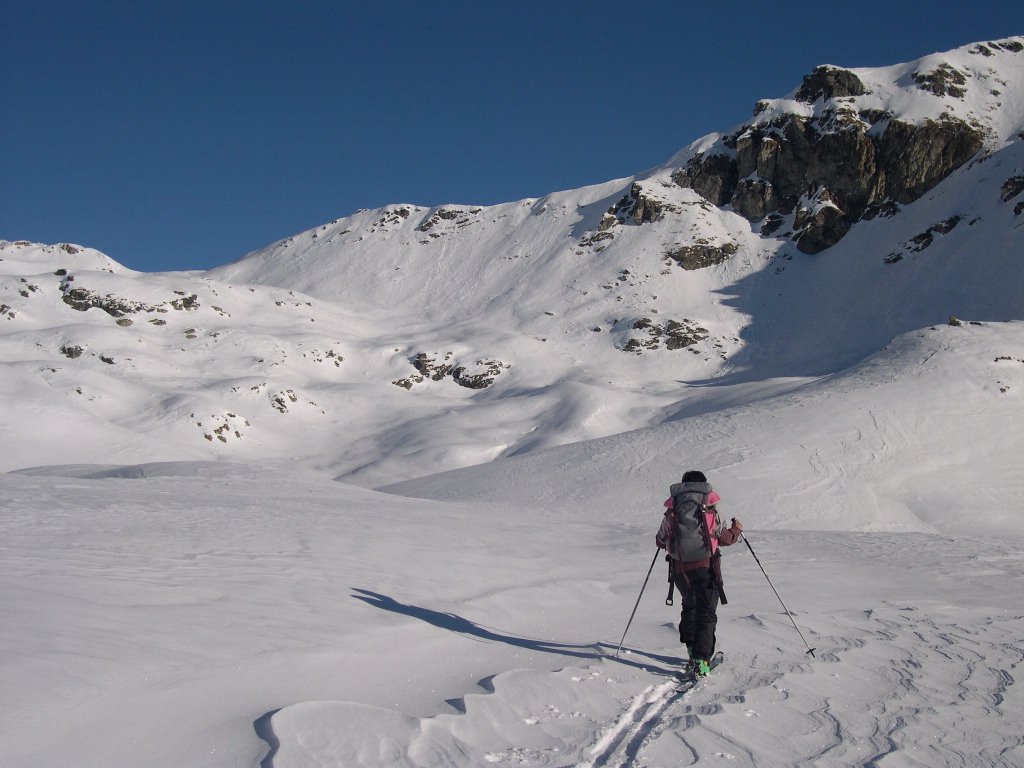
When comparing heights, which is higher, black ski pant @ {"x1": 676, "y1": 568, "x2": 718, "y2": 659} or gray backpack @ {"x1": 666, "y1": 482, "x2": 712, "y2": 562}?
gray backpack @ {"x1": 666, "y1": 482, "x2": 712, "y2": 562}

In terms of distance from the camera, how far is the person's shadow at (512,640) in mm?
6508

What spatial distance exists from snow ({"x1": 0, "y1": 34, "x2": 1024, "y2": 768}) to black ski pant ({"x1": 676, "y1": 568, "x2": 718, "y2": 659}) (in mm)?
357

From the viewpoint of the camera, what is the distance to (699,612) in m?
6.31

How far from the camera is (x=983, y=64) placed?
85.9 meters

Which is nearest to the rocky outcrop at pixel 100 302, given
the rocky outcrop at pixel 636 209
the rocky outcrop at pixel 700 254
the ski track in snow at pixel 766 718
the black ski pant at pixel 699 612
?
the rocky outcrop at pixel 636 209

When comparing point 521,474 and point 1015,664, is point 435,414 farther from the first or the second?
point 1015,664

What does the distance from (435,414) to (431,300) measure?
34050 millimetres

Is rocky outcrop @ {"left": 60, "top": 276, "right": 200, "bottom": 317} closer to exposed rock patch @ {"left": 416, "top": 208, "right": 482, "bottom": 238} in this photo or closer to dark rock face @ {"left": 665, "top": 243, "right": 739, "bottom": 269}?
exposed rock patch @ {"left": 416, "top": 208, "right": 482, "bottom": 238}

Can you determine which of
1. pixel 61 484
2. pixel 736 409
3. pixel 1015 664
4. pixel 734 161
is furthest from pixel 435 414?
pixel 734 161

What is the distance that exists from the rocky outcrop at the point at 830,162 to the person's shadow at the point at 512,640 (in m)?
76.8

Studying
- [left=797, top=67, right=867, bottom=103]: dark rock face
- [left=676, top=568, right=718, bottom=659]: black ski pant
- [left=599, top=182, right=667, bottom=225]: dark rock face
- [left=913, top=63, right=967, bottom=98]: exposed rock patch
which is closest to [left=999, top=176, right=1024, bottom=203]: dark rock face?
[left=913, top=63, right=967, bottom=98]: exposed rock patch

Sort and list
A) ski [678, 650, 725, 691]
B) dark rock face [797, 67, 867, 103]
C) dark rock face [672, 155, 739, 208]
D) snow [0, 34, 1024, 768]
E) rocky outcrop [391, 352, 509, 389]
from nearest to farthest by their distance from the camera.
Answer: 1. snow [0, 34, 1024, 768]
2. ski [678, 650, 725, 691]
3. rocky outcrop [391, 352, 509, 389]
4. dark rock face [797, 67, 867, 103]
5. dark rock face [672, 155, 739, 208]

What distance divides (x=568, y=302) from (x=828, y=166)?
1235 inches

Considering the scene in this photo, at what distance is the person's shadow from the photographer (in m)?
6.51
